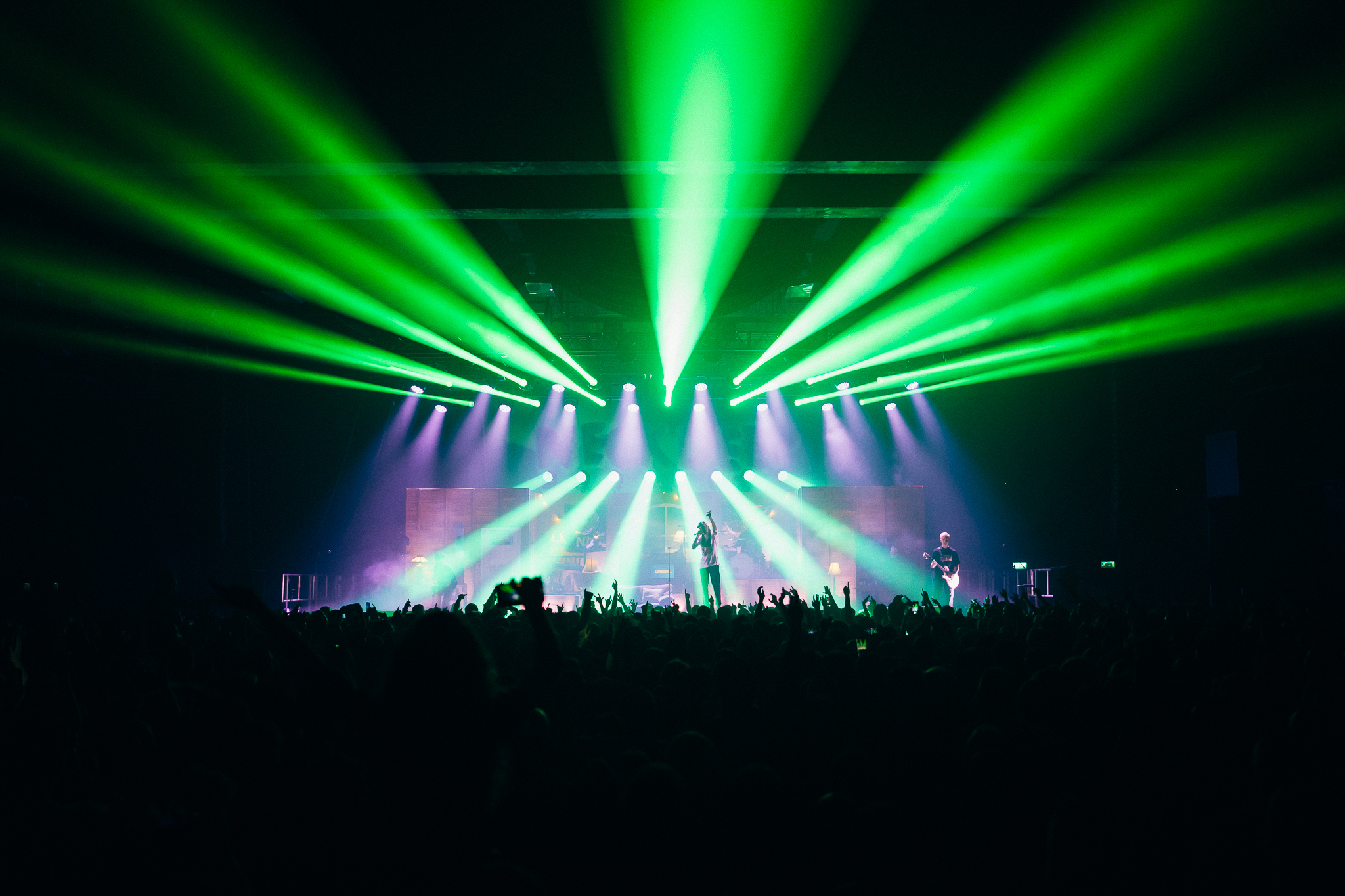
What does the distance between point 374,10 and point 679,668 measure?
14.9ft

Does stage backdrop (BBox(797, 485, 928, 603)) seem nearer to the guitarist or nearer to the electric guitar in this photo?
the guitarist

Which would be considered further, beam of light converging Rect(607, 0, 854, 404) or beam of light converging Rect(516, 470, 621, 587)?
beam of light converging Rect(516, 470, 621, 587)

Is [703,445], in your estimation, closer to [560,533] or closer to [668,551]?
[668,551]

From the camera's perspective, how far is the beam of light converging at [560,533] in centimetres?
1780

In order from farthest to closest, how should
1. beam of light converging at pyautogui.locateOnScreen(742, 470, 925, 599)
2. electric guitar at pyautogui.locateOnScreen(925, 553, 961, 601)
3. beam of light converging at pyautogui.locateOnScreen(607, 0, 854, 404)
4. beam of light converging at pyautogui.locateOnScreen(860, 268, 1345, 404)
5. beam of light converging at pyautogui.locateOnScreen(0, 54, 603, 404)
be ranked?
beam of light converging at pyautogui.locateOnScreen(742, 470, 925, 599), electric guitar at pyautogui.locateOnScreen(925, 553, 961, 601), beam of light converging at pyautogui.locateOnScreen(860, 268, 1345, 404), beam of light converging at pyautogui.locateOnScreen(0, 54, 603, 404), beam of light converging at pyautogui.locateOnScreen(607, 0, 854, 404)

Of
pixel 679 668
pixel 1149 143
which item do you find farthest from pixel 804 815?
pixel 1149 143

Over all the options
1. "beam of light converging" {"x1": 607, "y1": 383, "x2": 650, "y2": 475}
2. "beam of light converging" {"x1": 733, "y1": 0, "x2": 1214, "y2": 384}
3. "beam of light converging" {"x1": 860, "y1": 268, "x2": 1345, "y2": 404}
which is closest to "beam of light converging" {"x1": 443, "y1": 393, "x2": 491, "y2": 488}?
"beam of light converging" {"x1": 607, "y1": 383, "x2": 650, "y2": 475}

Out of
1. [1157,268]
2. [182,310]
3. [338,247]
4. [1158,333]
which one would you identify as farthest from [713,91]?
[1158,333]

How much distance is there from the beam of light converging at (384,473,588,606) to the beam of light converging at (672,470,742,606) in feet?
8.12

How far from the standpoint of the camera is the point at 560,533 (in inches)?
723

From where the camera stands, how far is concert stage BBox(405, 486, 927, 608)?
17094mm

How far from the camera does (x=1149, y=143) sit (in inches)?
250

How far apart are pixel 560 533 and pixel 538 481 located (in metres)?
1.45

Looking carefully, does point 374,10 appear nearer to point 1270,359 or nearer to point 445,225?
point 445,225
